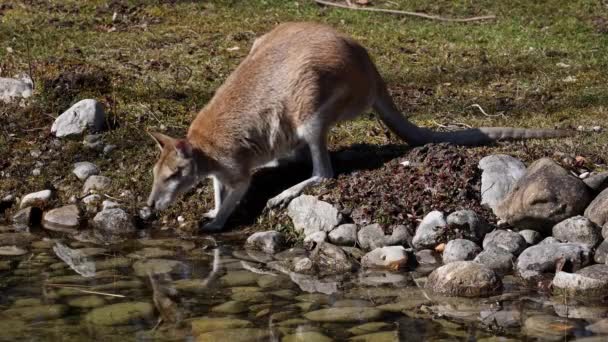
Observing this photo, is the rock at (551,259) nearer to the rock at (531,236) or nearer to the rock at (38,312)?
the rock at (531,236)

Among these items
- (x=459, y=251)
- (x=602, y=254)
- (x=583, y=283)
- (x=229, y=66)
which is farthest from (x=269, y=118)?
(x=229, y=66)

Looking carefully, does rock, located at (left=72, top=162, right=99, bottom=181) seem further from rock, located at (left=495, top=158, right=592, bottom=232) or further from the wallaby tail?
rock, located at (left=495, top=158, right=592, bottom=232)

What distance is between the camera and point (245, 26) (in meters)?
11.4

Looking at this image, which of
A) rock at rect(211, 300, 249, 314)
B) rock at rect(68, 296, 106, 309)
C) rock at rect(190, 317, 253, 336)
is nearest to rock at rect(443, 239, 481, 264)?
rock at rect(211, 300, 249, 314)

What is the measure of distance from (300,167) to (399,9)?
4.79 m

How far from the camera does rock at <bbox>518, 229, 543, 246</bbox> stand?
21.6 ft

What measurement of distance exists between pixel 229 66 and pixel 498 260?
4.50m

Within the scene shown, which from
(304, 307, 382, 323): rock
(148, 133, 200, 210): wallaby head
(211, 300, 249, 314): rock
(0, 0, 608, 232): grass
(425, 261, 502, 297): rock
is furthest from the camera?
(0, 0, 608, 232): grass

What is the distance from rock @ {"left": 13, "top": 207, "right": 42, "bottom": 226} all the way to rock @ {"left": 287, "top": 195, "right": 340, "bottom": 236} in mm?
1934

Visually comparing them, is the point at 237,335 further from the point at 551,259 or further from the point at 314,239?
the point at 551,259

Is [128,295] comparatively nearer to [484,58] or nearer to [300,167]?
[300,167]

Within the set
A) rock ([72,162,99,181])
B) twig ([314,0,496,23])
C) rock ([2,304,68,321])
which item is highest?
twig ([314,0,496,23])

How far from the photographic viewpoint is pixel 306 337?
17.2 ft

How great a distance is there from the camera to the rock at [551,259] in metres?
6.16
